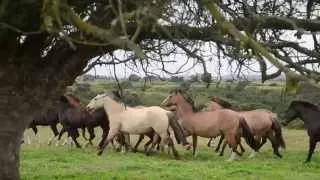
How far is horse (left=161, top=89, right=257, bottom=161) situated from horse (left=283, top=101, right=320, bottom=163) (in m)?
Result: 1.23

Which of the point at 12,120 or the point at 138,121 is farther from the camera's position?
the point at 138,121

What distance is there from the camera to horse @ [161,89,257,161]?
53.8 ft

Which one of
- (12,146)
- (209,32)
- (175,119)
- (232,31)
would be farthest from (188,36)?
(175,119)

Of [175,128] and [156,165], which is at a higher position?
[175,128]

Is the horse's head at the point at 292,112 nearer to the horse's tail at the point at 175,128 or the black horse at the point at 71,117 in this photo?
the horse's tail at the point at 175,128

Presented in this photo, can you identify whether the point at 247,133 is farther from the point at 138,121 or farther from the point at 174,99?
the point at 138,121

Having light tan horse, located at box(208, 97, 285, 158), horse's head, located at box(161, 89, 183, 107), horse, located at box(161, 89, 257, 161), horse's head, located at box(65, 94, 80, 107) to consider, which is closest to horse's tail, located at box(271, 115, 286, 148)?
light tan horse, located at box(208, 97, 285, 158)

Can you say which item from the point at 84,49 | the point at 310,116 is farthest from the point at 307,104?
the point at 84,49

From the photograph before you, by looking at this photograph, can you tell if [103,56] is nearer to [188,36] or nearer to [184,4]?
[188,36]

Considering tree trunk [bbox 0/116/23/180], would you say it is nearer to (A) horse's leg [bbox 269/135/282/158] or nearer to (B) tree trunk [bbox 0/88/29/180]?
(B) tree trunk [bbox 0/88/29/180]

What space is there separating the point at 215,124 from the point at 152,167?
13.6ft

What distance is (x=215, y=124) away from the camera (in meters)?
16.5

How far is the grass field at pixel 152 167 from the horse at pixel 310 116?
456 mm

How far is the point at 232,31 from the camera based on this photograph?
4.37 m
